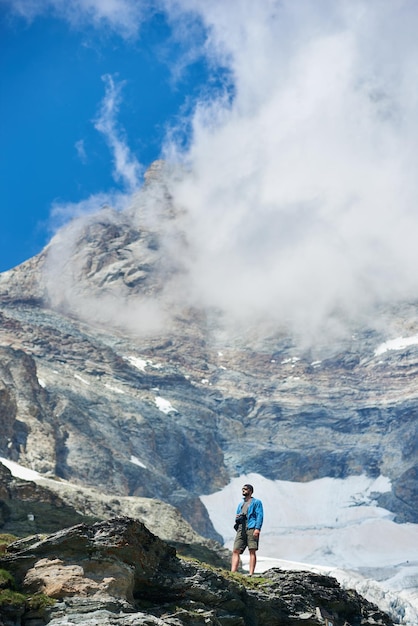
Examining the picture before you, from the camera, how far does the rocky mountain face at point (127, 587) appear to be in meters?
17.7

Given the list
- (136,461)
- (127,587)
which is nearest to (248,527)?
(127,587)

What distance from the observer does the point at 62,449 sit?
490 feet

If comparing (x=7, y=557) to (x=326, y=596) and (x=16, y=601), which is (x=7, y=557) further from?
(x=326, y=596)

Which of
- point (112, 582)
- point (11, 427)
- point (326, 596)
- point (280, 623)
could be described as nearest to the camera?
point (112, 582)

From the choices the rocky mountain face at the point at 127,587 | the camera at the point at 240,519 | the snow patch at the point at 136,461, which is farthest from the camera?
the snow patch at the point at 136,461

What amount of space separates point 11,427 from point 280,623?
Answer: 97626mm

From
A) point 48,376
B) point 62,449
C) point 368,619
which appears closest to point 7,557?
point 368,619

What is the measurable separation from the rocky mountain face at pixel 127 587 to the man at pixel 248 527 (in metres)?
0.71

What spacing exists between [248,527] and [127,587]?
604 cm

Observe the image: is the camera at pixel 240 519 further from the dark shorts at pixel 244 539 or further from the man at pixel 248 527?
the dark shorts at pixel 244 539

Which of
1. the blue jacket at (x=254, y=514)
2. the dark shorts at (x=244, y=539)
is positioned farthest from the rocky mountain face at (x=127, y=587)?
the blue jacket at (x=254, y=514)

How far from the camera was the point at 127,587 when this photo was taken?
19.2 metres

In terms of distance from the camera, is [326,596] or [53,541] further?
[326,596]

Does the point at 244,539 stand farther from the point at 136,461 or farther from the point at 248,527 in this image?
the point at 136,461
